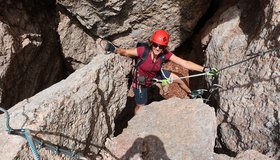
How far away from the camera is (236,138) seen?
17.6 ft

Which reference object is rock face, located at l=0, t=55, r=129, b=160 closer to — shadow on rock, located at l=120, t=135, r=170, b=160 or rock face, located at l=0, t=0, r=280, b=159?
rock face, located at l=0, t=0, r=280, b=159

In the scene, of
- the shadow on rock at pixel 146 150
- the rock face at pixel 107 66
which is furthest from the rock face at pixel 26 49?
the shadow on rock at pixel 146 150

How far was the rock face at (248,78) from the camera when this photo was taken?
15.3ft

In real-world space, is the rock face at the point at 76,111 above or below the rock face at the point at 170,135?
above

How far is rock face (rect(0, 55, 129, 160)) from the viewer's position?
351 cm

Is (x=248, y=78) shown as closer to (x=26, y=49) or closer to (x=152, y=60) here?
(x=152, y=60)

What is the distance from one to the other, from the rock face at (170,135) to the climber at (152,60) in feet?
3.56

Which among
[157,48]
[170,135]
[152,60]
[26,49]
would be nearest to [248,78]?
[170,135]

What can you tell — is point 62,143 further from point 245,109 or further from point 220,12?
point 220,12

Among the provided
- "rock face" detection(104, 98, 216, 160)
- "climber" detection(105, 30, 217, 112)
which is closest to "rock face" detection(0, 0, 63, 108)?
"climber" detection(105, 30, 217, 112)

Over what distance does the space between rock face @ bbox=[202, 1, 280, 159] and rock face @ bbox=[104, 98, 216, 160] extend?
2.03 feet

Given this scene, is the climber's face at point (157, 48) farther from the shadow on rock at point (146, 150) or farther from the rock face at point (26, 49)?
the rock face at point (26, 49)

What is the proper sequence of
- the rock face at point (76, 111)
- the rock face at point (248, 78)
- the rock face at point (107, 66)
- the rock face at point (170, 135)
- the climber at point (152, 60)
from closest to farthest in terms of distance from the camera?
the rock face at point (76, 111)
the rock face at point (107, 66)
the rock face at point (248, 78)
the rock face at point (170, 135)
the climber at point (152, 60)

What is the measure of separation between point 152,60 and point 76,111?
103 inches
